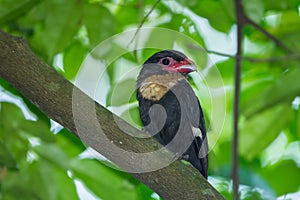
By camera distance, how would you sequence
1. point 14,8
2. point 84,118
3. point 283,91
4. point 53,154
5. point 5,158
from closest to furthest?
point 283,91 < point 84,118 < point 5,158 < point 53,154 < point 14,8

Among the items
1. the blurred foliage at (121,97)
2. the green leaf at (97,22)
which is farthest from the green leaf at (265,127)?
the green leaf at (97,22)

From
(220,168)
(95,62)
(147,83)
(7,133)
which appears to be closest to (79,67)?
(95,62)

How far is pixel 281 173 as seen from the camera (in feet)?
12.0

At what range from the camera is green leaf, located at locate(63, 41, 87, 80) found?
134 inches

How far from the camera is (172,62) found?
140 inches

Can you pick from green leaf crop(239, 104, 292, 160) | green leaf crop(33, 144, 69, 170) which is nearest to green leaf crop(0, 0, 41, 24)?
green leaf crop(33, 144, 69, 170)

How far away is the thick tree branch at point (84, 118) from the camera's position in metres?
2.57

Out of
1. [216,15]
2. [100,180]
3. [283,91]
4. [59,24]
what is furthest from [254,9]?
[100,180]

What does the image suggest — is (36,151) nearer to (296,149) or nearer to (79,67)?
(79,67)

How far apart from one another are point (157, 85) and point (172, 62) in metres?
0.16

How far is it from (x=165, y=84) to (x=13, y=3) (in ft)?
2.88

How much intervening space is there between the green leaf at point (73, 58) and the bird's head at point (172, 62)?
1.09 ft

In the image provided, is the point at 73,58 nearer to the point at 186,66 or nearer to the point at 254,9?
the point at 186,66

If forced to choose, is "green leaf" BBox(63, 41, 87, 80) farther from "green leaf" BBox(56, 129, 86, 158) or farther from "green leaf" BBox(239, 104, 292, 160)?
"green leaf" BBox(239, 104, 292, 160)
